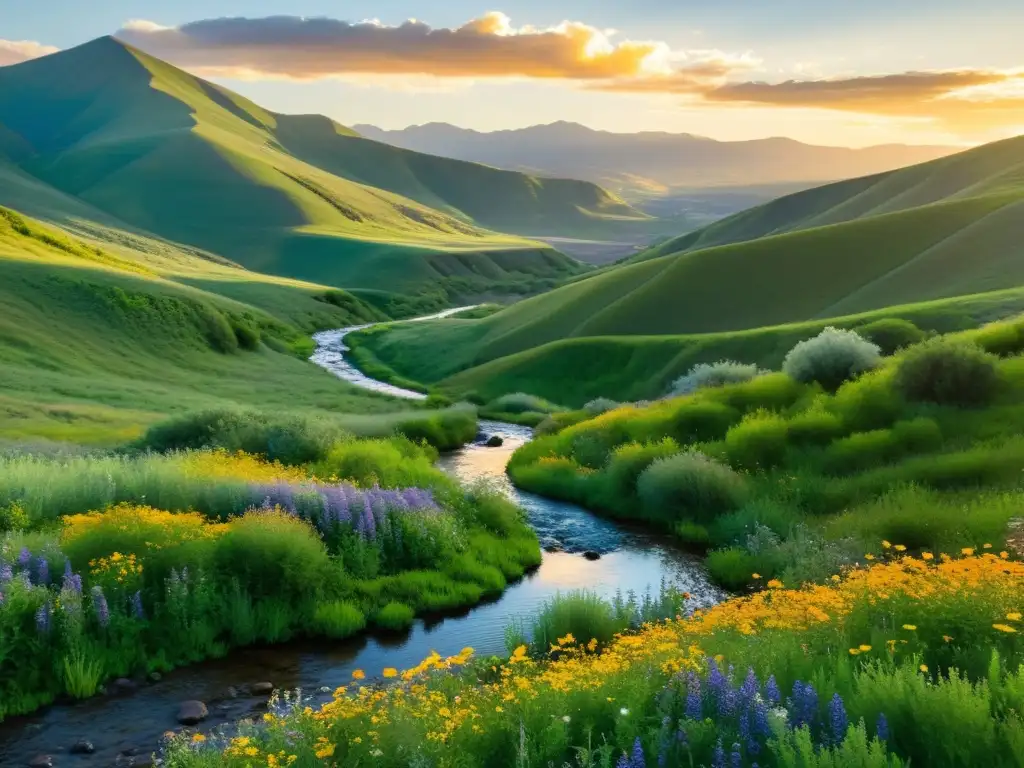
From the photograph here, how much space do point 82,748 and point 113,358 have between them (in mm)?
47116

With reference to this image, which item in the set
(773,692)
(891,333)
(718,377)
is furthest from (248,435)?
(891,333)

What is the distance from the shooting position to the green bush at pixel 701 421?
28578mm

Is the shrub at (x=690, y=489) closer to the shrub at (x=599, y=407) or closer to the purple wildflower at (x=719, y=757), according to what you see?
the shrub at (x=599, y=407)

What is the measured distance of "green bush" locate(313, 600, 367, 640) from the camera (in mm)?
15523

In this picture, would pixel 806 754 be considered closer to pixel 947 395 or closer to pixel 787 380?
pixel 947 395

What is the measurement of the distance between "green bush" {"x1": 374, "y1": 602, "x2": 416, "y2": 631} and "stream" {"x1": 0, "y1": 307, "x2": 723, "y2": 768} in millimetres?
234

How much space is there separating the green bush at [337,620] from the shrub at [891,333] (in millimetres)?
30073

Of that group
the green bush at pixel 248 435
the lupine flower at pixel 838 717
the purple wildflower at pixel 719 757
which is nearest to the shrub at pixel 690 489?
the green bush at pixel 248 435

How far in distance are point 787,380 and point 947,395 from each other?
243 inches

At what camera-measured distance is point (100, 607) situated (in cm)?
1392

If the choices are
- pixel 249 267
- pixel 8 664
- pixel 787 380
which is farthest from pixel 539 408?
pixel 249 267

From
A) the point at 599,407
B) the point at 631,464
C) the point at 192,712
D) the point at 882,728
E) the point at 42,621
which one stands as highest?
the point at 882,728

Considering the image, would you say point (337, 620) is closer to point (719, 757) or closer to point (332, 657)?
point (332, 657)

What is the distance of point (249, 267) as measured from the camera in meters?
195
